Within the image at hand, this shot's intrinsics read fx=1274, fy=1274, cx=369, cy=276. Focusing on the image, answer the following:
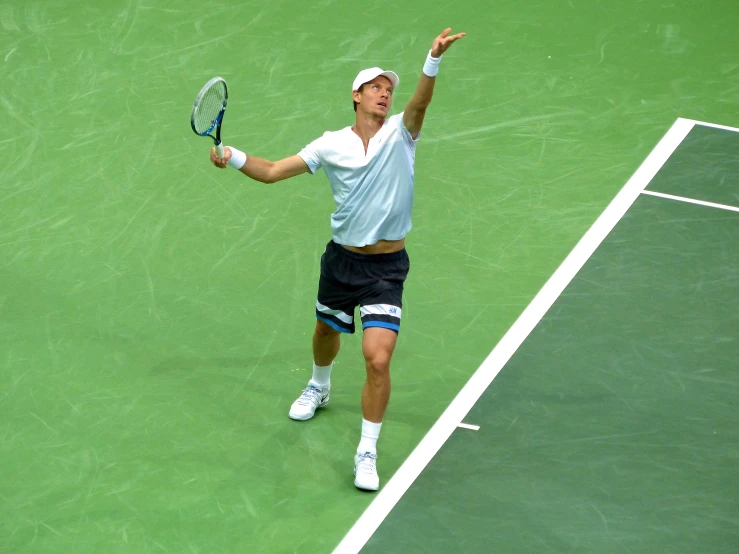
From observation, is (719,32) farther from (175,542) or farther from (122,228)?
(175,542)

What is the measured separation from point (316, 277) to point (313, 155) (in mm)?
2083

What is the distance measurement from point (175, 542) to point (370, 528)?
1.06 m

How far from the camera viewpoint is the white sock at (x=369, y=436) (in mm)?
7363

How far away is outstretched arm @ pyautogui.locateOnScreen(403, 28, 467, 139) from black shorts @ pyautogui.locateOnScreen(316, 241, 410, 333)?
0.81m

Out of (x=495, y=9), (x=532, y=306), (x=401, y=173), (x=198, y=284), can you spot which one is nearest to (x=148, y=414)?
(x=198, y=284)

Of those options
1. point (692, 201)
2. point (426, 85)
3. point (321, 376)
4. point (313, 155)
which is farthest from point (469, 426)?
point (692, 201)

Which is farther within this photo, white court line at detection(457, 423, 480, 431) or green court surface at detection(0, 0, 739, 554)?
white court line at detection(457, 423, 480, 431)

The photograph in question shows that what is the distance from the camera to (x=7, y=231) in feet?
32.1

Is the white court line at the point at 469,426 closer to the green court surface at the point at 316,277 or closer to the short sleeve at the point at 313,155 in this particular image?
the green court surface at the point at 316,277

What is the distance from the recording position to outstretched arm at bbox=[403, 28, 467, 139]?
268 inches

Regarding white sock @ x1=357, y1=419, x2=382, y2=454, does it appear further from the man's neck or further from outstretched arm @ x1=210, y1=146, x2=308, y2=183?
the man's neck

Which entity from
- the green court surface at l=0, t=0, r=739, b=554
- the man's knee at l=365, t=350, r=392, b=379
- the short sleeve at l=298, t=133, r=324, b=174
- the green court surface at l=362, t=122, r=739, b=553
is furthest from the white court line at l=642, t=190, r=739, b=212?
the man's knee at l=365, t=350, r=392, b=379

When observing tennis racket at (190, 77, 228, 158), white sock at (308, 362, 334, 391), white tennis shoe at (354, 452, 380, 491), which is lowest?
white tennis shoe at (354, 452, 380, 491)

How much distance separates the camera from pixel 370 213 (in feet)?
24.0
